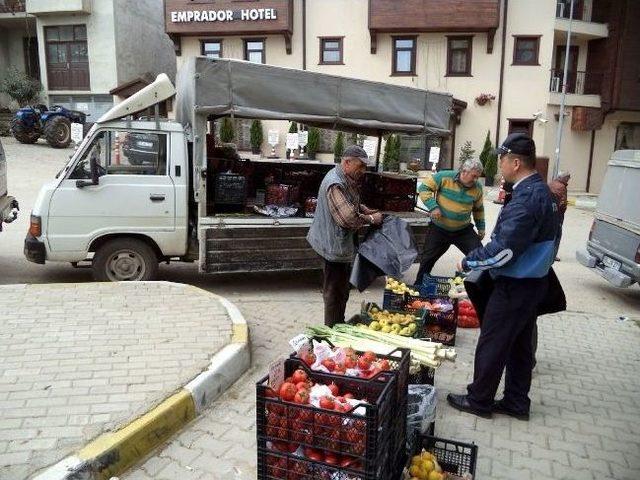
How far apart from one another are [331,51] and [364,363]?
73.9 ft

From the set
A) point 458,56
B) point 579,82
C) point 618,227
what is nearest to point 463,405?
point 618,227

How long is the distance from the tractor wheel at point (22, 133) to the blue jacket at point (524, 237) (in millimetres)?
23077

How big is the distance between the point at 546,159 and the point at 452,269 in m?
15.4

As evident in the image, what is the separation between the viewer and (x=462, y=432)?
4.01m

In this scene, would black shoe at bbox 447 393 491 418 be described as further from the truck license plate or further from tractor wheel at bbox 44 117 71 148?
tractor wheel at bbox 44 117 71 148

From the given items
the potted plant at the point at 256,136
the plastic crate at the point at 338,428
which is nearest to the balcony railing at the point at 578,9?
the potted plant at the point at 256,136

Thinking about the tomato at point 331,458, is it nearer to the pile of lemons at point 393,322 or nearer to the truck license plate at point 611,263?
the pile of lemons at point 393,322

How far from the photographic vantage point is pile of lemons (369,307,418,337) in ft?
15.8

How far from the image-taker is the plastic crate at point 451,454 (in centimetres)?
317

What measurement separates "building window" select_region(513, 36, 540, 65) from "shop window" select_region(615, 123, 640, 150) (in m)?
5.64

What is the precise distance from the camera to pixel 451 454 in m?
3.29

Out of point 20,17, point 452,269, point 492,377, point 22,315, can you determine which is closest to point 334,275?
point 492,377

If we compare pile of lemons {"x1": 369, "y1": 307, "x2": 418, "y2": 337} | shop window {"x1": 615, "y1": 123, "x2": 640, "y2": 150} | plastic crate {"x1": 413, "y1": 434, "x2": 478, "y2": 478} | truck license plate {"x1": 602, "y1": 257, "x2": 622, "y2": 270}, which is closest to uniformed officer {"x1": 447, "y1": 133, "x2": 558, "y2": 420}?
pile of lemons {"x1": 369, "y1": 307, "x2": 418, "y2": 337}

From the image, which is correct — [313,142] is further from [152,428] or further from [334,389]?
[334,389]
